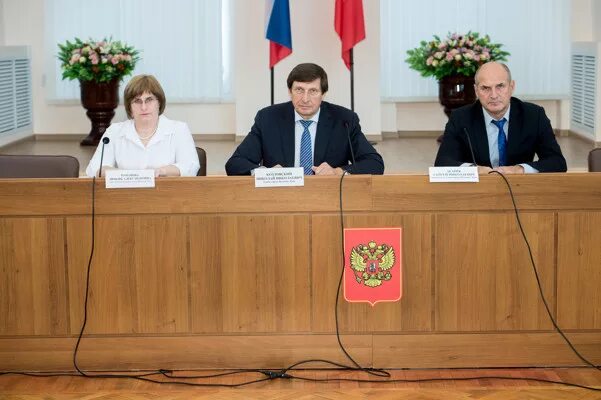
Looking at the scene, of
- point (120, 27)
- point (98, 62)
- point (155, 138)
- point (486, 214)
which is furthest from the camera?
point (120, 27)

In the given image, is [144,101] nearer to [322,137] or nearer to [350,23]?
[322,137]

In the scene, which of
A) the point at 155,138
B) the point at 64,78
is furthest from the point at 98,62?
the point at 155,138

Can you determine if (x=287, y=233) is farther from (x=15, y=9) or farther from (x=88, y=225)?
(x=15, y=9)

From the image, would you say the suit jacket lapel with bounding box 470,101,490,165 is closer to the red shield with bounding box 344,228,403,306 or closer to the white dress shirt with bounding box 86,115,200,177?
the red shield with bounding box 344,228,403,306

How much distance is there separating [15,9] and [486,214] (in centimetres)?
841

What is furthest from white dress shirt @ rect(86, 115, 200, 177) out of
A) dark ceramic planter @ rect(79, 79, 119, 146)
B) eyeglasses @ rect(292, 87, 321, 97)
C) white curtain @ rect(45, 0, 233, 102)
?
white curtain @ rect(45, 0, 233, 102)

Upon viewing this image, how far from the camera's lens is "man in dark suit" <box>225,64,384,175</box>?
15.6 feet

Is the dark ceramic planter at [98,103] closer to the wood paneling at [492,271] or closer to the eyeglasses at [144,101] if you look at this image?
the eyeglasses at [144,101]

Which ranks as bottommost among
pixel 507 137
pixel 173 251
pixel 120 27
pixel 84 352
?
pixel 84 352

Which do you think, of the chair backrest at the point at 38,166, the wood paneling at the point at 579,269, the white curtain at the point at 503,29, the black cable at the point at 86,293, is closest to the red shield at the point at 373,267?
the wood paneling at the point at 579,269

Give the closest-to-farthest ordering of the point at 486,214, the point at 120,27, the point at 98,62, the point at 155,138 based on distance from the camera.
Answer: the point at 486,214 < the point at 155,138 < the point at 98,62 < the point at 120,27

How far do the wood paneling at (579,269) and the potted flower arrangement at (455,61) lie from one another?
610 centimetres

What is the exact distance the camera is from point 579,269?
402 cm

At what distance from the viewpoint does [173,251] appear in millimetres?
4035
